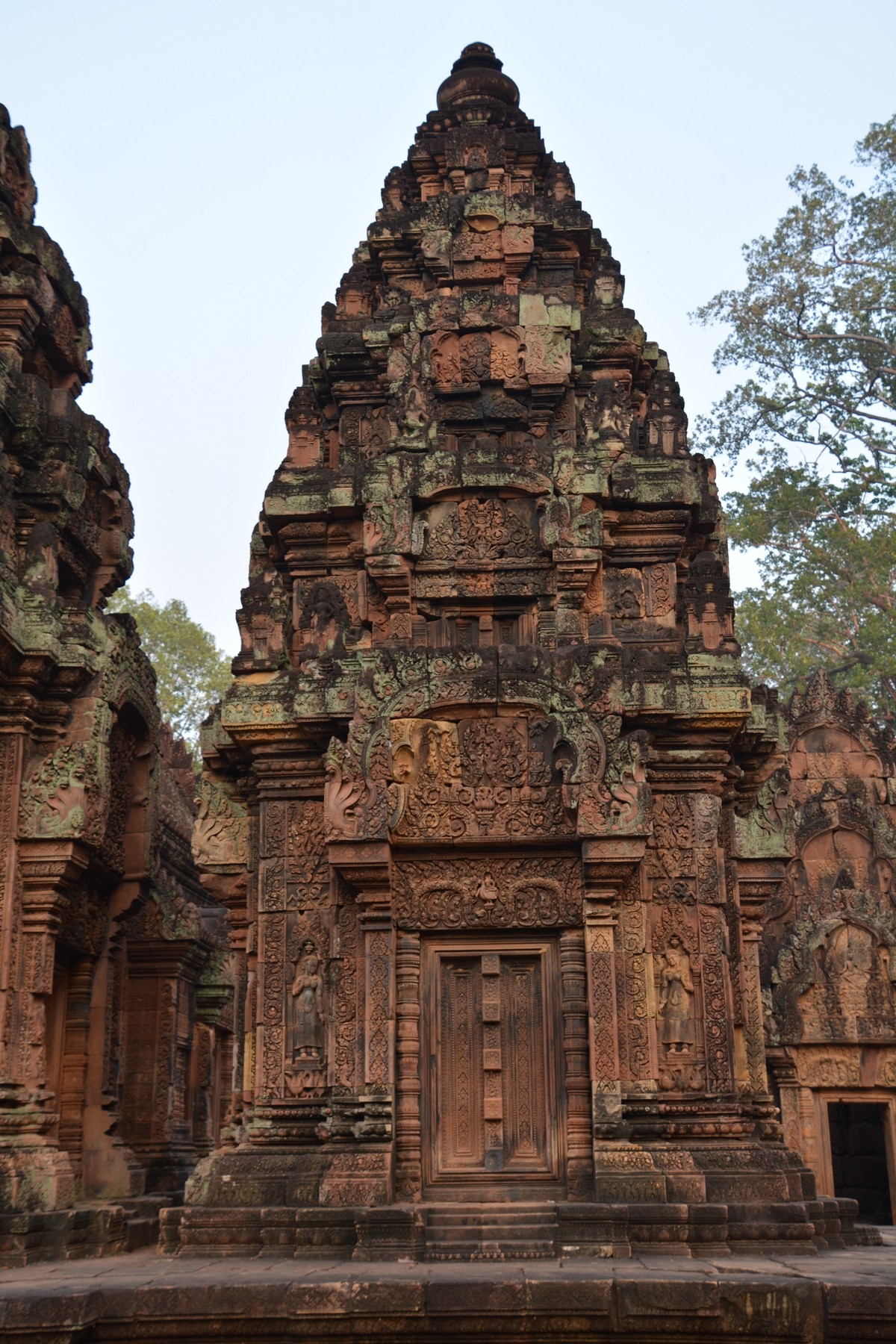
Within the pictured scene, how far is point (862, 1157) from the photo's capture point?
19688 millimetres

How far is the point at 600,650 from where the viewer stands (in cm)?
993

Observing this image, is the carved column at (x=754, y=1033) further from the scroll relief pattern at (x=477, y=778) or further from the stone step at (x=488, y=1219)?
the scroll relief pattern at (x=477, y=778)

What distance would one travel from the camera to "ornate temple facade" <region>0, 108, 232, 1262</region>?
10.6 m

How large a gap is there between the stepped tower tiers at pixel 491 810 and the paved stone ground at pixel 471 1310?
1.33 meters

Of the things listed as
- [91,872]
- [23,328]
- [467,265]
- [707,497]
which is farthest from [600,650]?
[23,328]

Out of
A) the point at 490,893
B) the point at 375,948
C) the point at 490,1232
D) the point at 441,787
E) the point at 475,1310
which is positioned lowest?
the point at 475,1310

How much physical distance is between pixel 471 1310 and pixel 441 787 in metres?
3.70

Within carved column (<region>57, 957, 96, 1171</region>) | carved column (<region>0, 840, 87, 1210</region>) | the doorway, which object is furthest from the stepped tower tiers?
the doorway

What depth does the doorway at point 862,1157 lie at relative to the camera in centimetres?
1934

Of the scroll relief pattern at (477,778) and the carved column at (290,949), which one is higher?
the scroll relief pattern at (477,778)

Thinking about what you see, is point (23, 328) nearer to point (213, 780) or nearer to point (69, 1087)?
point (213, 780)

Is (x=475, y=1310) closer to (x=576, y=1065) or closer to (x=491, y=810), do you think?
(x=576, y=1065)

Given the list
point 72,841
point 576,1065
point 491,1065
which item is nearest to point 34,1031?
point 72,841

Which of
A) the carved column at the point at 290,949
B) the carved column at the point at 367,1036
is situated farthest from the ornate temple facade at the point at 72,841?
the carved column at the point at 367,1036
